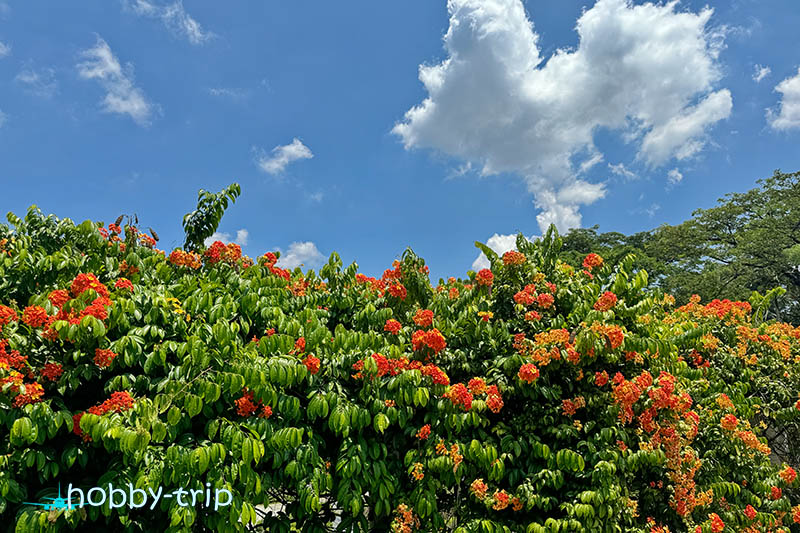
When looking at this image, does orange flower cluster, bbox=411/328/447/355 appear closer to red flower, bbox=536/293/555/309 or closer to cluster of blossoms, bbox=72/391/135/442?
red flower, bbox=536/293/555/309

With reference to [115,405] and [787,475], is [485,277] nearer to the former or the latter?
[115,405]

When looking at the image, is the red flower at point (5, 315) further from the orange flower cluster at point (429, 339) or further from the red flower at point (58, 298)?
the orange flower cluster at point (429, 339)

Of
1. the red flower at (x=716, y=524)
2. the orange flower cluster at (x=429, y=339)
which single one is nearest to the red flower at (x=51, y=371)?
the orange flower cluster at (x=429, y=339)

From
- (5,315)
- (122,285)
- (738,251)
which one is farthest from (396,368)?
(738,251)

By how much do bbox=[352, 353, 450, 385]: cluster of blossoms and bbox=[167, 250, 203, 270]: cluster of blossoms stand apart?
77.9 inches

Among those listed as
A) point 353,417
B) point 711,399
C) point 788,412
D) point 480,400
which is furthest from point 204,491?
point 788,412

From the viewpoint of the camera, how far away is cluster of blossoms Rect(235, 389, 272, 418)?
293 centimetres

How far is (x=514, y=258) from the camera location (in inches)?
159

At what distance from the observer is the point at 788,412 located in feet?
17.6

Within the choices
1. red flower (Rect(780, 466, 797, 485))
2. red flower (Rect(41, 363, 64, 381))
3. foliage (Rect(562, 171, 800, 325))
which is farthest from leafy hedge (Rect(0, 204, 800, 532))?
foliage (Rect(562, 171, 800, 325))

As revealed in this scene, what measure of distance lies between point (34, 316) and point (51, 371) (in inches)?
13.3

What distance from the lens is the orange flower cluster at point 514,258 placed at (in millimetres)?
4035

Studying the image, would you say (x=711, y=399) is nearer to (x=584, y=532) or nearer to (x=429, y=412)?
(x=584, y=532)

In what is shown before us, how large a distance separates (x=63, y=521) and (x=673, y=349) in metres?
4.53
